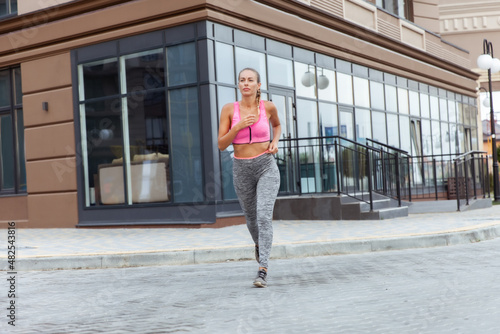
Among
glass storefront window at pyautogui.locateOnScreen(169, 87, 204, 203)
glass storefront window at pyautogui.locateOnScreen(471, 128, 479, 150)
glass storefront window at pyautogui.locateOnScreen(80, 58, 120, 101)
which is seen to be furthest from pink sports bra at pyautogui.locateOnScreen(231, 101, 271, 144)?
glass storefront window at pyautogui.locateOnScreen(471, 128, 479, 150)

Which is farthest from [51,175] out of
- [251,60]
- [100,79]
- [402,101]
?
[402,101]

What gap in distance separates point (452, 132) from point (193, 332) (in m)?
23.3

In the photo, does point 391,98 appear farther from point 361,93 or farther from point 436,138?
point 436,138

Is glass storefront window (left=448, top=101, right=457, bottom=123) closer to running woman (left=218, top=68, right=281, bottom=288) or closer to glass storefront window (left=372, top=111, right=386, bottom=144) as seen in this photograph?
glass storefront window (left=372, top=111, right=386, bottom=144)

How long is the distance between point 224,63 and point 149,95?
164cm

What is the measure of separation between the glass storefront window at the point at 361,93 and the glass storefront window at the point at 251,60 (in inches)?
185

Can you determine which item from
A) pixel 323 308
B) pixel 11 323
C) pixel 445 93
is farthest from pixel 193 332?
pixel 445 93

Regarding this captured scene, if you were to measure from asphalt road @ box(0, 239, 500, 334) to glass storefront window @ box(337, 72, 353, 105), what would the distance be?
974 cm

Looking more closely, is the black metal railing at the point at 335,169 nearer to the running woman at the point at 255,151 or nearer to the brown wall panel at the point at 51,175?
the brown wall panel at the point at 51,175

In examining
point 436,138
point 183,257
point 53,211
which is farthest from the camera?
point 436,138

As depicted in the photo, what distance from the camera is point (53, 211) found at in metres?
15.8

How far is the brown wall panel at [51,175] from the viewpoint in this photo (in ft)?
50.6

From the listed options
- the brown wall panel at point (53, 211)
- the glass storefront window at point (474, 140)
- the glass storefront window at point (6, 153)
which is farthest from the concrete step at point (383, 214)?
the glass storefront window at point (474, 140)

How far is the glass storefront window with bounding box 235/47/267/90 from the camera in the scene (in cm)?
1429
